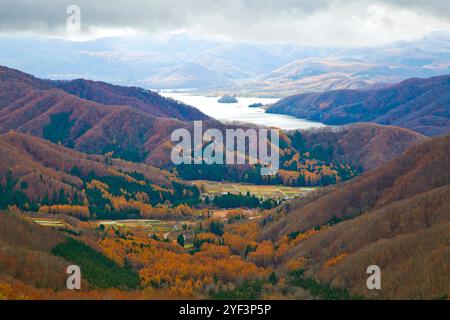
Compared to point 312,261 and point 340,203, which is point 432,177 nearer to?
point 340,203

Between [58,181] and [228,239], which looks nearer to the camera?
[228,239]

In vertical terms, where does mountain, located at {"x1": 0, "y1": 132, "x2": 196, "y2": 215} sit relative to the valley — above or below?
above

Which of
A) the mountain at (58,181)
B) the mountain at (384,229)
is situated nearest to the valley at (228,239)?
the mountain at (384,229)

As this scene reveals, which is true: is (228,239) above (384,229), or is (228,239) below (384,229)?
below

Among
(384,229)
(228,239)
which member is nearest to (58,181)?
(228,239)

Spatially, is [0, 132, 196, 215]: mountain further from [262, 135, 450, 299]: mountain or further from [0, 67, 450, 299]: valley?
[262, 135, 450, 299]: mountain

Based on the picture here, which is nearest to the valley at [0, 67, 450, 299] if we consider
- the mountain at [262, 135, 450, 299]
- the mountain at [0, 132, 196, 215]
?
the mountain at [262, 135, 450, 299]

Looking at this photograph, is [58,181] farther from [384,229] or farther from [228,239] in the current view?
[384,229]
